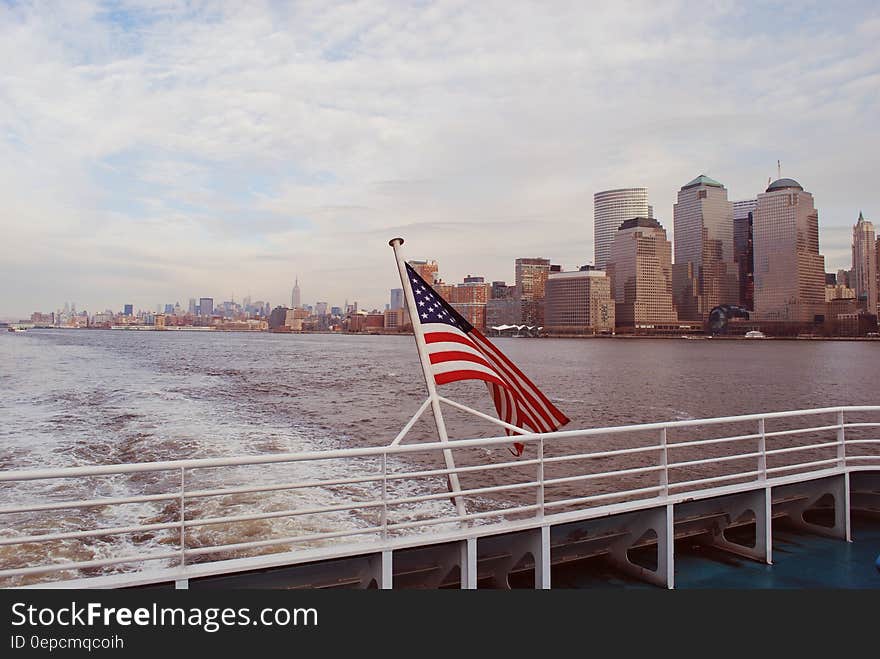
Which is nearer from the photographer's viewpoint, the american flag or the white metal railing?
the white metal railing

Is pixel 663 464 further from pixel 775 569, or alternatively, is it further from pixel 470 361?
pixel 470 361

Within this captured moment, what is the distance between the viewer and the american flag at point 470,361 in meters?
5.73

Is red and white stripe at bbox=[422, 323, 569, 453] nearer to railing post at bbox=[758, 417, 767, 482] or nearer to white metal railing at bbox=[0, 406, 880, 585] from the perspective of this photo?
white metal railing at bbox=[0, 406, 880, 585]

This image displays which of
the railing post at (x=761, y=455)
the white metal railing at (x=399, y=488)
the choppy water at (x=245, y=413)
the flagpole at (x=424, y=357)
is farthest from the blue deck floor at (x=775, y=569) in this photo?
Answer: the choppy water at (x=245, y=413)

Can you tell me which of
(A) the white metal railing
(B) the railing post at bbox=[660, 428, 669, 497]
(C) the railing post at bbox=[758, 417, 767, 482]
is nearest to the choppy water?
(A) the white metal railing

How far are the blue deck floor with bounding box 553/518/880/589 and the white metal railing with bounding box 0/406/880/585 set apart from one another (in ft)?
2.23

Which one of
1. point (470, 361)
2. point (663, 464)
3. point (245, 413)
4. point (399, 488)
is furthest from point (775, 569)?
point (245, 413)

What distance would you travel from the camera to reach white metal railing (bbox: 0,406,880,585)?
4242 mm

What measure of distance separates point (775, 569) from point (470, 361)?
361cm

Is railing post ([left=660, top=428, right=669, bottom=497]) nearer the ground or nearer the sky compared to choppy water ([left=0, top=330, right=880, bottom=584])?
nearer the sky

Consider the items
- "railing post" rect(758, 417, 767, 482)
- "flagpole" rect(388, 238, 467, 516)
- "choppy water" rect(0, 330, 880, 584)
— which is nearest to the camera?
"flagpole" rect(388, 238, 467, 516)

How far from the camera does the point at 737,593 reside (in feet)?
17.1

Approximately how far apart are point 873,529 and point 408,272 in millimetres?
6229

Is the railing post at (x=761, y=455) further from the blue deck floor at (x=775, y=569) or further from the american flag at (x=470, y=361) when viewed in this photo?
the american flag at (x=470, y=361)
